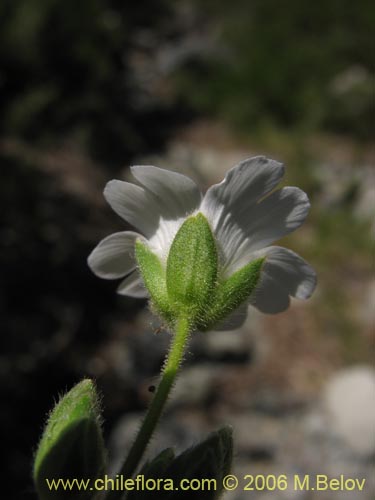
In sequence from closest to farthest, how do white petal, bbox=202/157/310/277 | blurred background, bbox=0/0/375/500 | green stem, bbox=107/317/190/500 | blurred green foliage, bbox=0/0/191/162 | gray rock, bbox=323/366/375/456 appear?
green stem, bbox=107/317/190/500 < white petal, bbox=202/157/310/277 < blurred background, bbox=0/0/375/500 < gray rock, bbox=323/366/375/456 < blurred green foliage, bbox=0/0/191/162

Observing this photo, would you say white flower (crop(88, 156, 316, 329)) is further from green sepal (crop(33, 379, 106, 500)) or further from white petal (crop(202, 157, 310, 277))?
green sepal (crop(33, 379, 106, 500))

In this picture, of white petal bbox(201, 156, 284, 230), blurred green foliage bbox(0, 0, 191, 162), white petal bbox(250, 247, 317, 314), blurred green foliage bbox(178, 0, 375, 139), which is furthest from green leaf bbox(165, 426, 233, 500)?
blurred green foliage bbox(178, 0, 375, 139)

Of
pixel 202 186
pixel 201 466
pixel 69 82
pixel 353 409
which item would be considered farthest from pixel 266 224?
pixel 69 82

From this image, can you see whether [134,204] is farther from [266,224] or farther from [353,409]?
[353,409]

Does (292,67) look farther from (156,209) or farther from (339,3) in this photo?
(156,209)

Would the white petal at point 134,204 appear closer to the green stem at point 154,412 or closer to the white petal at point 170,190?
the white petal at point 170,190

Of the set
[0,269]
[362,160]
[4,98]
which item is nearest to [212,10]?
[362,160]

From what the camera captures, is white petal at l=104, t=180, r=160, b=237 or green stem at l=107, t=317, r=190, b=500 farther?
white petal at l=104, t=180, r=160, b=237
